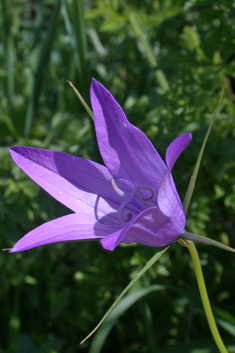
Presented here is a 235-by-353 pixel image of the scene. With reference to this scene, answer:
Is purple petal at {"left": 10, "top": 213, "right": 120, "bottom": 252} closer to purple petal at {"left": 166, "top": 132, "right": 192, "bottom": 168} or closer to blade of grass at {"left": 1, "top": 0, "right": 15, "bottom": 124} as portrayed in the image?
purple petal at {"left": 166, "top": 132, "right": 192, "bottom": 168}

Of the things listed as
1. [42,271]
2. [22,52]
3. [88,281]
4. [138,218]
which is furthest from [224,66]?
[22,52]

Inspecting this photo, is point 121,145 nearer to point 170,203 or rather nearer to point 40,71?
point 170,203

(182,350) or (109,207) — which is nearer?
(109,207)

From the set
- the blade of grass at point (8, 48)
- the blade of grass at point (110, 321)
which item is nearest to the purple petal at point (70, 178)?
the blade of grass at point (110, 321)

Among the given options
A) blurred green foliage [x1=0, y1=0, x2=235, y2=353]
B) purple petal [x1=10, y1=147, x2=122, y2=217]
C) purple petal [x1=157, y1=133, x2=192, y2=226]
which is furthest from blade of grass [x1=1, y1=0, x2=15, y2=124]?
purple petal [x1=157, y1=133, x2=192, y2=226]

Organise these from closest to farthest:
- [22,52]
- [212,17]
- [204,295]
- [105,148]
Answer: [204,295], [105,148], [212,17], [22,52]

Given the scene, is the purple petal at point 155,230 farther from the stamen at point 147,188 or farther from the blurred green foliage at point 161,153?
the blurred green foliage at point 161,153

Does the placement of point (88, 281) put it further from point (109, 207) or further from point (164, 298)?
point (109, 207)
